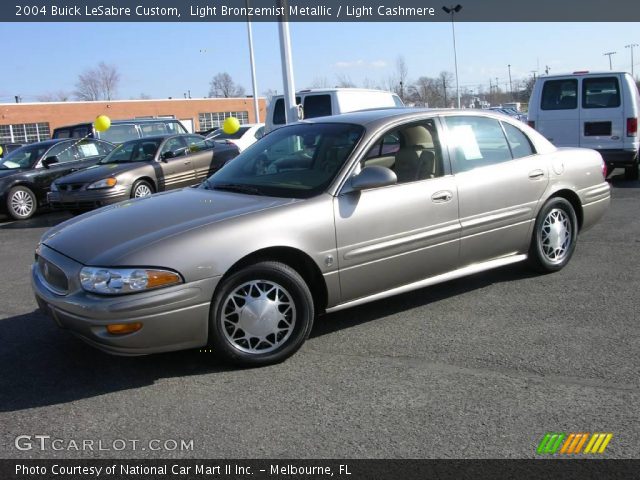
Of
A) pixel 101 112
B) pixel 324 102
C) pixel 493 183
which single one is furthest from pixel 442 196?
pixel 101 112

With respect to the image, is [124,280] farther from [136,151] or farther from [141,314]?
[136,151]

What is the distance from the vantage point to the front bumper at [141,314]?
352 centimetres

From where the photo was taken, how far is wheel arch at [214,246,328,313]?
390 cm

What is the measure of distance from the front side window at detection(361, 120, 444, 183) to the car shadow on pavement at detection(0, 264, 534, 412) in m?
1.10

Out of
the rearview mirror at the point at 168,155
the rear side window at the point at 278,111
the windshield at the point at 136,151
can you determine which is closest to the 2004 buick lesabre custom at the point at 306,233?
the rearview mirror at the point at 168,155

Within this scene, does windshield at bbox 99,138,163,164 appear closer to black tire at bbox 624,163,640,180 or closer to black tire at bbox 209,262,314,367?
black tire at bbox 209,262,314,367

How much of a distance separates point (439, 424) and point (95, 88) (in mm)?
114593

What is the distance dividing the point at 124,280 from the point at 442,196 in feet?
8.06

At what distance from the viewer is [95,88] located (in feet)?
352

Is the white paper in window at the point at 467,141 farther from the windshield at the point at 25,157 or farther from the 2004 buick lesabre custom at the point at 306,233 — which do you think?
the windshield at the point at 25,157

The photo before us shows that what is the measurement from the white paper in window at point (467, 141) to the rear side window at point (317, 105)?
7707 mm

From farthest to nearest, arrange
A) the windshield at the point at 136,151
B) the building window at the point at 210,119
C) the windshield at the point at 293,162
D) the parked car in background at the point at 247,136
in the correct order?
the building window at the point at 210,119 < the parked car in background at the point at 247,136 < the windshield at the point at 136,151 < the windshield at the point at 293,162

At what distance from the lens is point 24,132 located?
54344 millimetres
